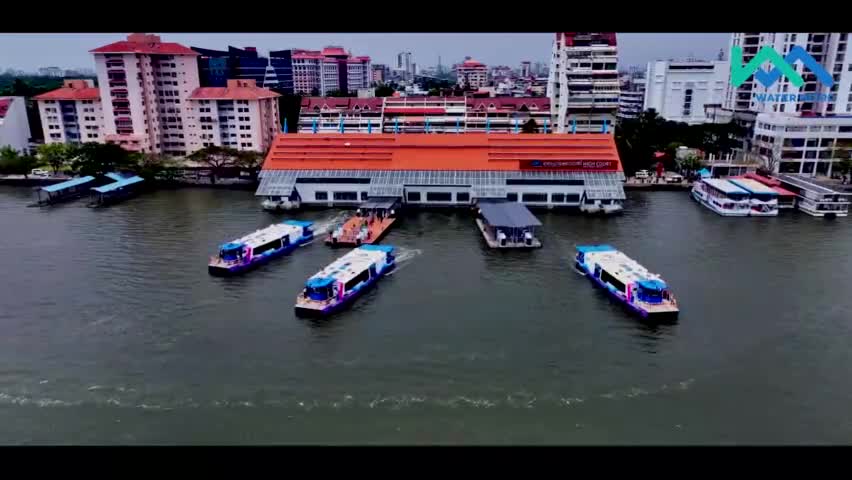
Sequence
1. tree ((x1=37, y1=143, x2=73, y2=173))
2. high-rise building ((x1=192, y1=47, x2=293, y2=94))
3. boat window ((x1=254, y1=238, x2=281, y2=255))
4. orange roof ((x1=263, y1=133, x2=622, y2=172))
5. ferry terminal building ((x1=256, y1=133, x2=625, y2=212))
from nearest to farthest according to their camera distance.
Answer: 1. boat window ((x1=254, y1=238, x2=281, y2=255))
2. ferry terminal building ((x1=256, y1=133, x2=625, y2=212))
3. orange roof ((x1=263, y1=133, x2=622, y2=172))
4. tree ((x1=37, y1=143, x2=73, y2=173))
5. high-rise building ((x1=192, y1=47, x2=293, y2=94))

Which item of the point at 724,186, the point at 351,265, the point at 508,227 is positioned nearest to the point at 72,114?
the point at 351,265

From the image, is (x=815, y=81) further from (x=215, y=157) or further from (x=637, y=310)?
(x=215, y=157)

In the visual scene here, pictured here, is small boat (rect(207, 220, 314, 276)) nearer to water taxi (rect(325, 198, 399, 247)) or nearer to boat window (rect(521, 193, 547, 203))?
water taxi (rect(325, 198, 399, 247))

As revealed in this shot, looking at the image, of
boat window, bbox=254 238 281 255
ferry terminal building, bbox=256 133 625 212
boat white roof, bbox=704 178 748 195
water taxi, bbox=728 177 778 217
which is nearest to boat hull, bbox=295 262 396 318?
boat window, bbox=254 238 281 255

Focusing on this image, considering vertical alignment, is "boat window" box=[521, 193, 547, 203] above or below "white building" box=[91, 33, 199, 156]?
below

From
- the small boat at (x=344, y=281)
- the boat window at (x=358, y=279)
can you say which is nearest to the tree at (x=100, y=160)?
the small boat at (x=344, y=281)
